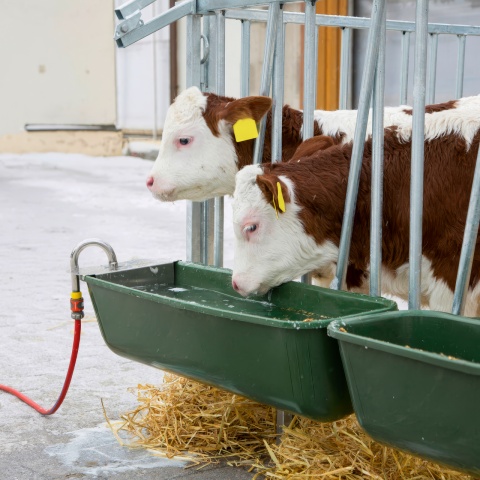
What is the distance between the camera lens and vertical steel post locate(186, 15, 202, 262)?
3.45 m

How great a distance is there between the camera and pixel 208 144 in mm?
3666

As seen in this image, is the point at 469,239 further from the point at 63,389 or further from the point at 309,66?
the point at 63,389

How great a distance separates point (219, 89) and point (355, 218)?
96 centimetres

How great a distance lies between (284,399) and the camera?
230 cm

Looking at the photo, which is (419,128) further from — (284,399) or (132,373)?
(132,373)

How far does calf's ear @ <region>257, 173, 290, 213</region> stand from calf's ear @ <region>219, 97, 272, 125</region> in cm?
63

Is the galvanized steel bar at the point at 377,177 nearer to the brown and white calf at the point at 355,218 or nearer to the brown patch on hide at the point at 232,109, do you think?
the brown and white calf at the point at 355,218

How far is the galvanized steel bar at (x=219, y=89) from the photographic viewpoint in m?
3.43

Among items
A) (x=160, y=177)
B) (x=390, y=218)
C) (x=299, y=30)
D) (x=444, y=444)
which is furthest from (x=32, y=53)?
(x=444, y=444)

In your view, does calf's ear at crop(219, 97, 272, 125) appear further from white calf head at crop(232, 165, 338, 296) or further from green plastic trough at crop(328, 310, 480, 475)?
green plastic trough at crop(328, 310, 480, 475)

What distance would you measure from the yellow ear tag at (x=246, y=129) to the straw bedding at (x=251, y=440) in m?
0.94

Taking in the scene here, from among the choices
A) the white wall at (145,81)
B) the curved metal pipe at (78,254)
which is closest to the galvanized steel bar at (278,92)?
the curved metal pipe at (78,254)

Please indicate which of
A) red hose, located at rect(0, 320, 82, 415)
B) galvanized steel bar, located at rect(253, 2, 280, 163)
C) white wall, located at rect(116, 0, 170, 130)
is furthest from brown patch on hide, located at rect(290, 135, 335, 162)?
white wall, located at rect(116, 0, 170, 130)

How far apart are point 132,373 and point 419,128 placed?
1874mm
